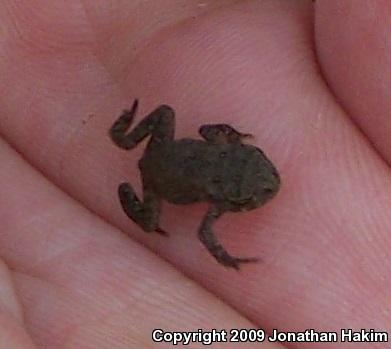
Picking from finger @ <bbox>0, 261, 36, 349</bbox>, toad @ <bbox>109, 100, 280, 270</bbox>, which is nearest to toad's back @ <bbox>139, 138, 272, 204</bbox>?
toad @ <bbox>109, 100, 280, 270</bbox>

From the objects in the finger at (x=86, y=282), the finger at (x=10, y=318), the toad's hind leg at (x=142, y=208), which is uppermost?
the toad's hind leg at (x=142, y=208)

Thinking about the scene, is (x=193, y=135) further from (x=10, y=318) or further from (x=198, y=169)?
(x=10, y=318)

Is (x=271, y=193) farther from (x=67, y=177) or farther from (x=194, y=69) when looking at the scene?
(x=67, y=177)

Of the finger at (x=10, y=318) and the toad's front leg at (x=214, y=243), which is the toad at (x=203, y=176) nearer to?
the toad's front leg at (x=214, y=243)

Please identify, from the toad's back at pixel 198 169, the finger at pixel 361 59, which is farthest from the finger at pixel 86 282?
the finger at pixel 361 59

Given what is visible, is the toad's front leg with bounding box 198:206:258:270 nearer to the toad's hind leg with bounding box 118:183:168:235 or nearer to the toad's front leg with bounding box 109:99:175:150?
the toad's hind leg with bounding box 118:183:168:235

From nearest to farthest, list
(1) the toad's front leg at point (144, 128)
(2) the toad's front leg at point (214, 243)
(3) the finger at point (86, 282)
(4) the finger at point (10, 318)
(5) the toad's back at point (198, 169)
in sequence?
1. (4) the finger at point (10, 318)
2. (3) the finger at point (86, 282)
3. (2) the toad's front leg at point (214, 243)
4. (5) the toad's back at point (198, 169)
5. (1) the toad's front leg at point (144, 128)
